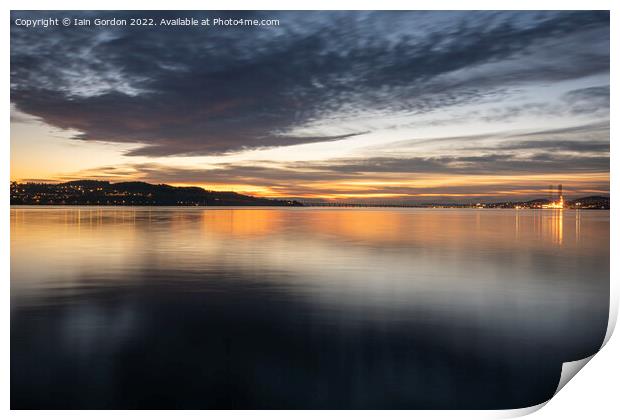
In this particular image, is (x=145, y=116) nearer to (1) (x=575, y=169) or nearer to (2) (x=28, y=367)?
(2) (x=28, y=367)

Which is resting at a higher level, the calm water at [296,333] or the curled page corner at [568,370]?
the calm water at [296,333]

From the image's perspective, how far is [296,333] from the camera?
29.5 ft

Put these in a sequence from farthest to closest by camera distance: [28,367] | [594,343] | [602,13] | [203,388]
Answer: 1. [602,13]
2. [594,343]
3. [28,367]
4. [203,388]

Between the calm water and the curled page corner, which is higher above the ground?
the calm water

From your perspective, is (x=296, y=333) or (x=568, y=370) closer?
(x=568, y=370)

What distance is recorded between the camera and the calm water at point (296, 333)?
761cm

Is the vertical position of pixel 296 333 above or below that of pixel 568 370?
above

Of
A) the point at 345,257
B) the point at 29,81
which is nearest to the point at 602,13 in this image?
the point at 345,257

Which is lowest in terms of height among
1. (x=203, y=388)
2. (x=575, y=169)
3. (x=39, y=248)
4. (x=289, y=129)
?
(x=203, y=388)

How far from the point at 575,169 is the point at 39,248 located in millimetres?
20112

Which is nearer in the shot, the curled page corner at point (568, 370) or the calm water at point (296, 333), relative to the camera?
the calm water at point (296, 333)

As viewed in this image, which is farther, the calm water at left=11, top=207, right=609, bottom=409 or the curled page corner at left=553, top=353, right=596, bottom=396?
the curled page corner at left=553, top=353, right=596, bottom=396

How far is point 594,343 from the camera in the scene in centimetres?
950

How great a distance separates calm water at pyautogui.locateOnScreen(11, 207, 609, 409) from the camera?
25.0 feet
